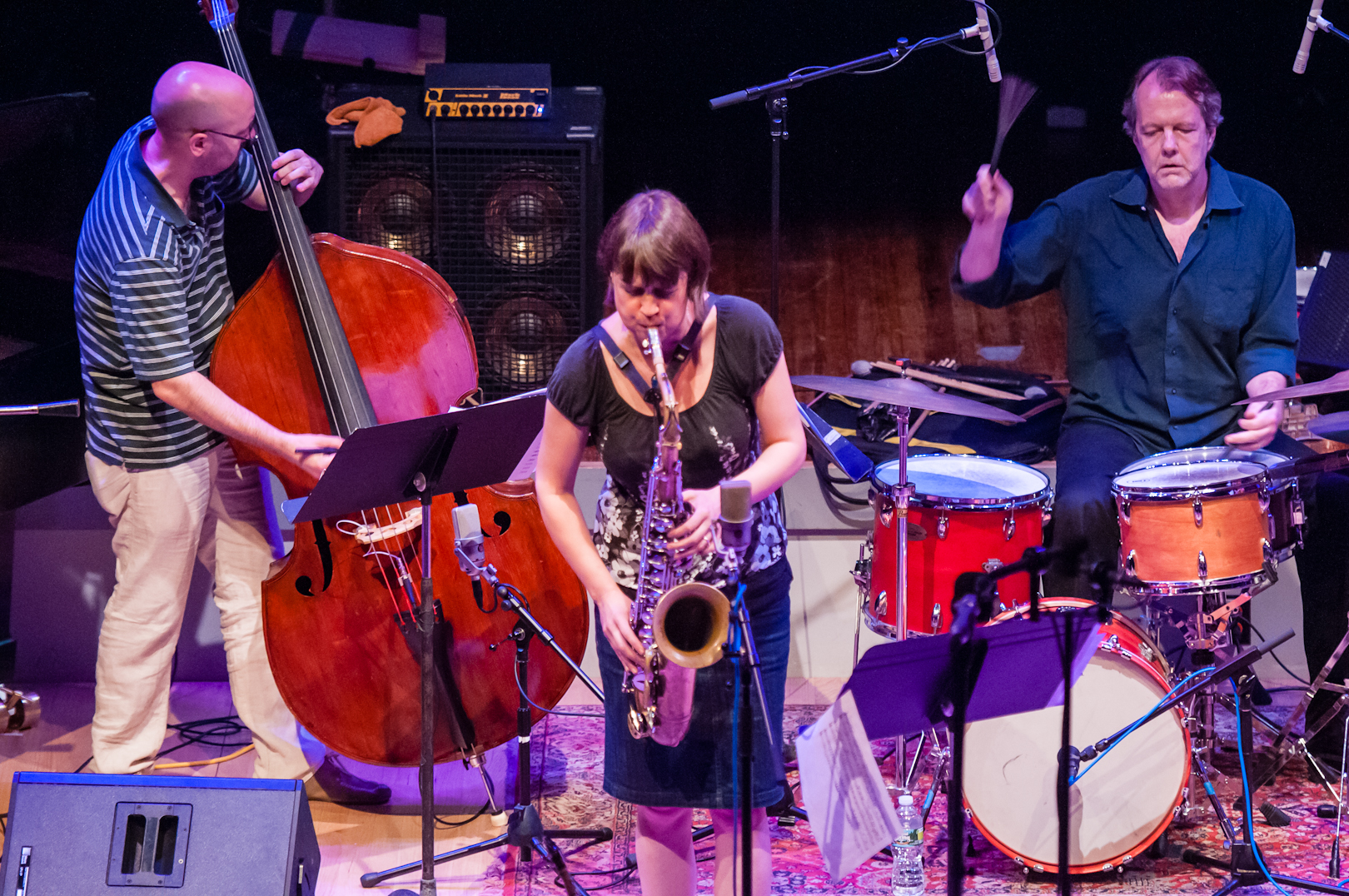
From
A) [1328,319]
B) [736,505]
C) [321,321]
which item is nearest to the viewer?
[736,505]

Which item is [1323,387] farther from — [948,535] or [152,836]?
[152,836]

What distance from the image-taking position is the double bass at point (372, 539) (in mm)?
3406

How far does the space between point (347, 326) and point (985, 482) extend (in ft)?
5.77

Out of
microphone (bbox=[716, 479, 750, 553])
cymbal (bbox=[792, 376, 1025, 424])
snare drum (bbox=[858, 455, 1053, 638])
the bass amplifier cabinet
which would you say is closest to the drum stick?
the bass amplifier cabinet

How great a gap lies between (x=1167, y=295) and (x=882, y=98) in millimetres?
2746

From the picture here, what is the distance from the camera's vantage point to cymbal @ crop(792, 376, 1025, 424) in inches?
136

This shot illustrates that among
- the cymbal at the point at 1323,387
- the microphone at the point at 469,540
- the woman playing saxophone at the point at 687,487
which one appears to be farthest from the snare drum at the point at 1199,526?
the microphone at the point at 469,540

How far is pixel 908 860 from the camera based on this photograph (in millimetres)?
3307

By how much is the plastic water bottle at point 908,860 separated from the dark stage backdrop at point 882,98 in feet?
9.49

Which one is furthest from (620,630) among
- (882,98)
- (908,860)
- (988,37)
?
(882,98)

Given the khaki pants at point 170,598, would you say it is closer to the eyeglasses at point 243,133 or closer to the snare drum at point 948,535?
the eyeglasses at point 243,133

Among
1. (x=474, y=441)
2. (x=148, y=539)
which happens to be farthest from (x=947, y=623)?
(x=148, y=539)

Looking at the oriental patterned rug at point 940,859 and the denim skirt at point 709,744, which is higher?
the denim skirt at point 709,744

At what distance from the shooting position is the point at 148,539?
3.68 m
